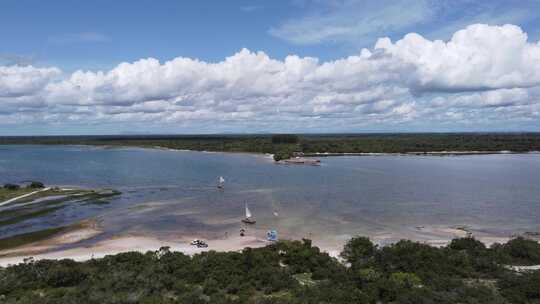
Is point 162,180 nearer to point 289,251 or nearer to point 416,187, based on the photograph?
point 416,187

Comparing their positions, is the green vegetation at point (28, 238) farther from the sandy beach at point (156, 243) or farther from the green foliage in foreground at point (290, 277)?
the green foliage in foreground at point (290, 277)

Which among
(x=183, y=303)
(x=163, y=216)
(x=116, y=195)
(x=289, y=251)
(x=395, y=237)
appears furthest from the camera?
(x=116, y=195)

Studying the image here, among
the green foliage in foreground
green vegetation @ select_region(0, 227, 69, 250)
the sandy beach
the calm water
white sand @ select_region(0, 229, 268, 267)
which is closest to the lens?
the green foliage in foreground

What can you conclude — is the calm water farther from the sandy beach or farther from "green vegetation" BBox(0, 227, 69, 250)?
"green vegetation" BBox(0, 227, 69, 250)

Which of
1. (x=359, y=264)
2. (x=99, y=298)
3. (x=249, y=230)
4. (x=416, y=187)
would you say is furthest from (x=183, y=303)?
(x=416, y=187)

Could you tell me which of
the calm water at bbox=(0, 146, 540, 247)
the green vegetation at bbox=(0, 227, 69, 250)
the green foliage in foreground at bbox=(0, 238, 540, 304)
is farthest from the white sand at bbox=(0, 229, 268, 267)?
the green foliage in foreground at bbox=(0, 238, 540, 304)

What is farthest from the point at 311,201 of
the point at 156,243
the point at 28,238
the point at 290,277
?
the point at 28,238

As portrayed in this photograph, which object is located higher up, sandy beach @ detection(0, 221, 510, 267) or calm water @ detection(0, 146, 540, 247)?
calm water @ detection(0, 146, 540, 247)
